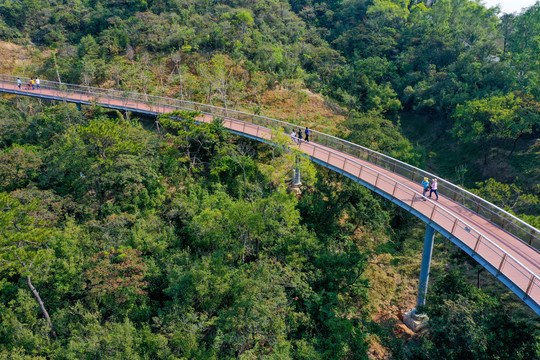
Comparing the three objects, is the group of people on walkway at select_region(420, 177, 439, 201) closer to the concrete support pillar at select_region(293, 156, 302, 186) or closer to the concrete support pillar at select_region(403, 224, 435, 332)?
the concrete support pillar at select_region(403, 224, 435, 332)

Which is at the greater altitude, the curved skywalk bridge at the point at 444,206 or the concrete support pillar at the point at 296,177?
the curved skywalk bridge at the point at 444,206

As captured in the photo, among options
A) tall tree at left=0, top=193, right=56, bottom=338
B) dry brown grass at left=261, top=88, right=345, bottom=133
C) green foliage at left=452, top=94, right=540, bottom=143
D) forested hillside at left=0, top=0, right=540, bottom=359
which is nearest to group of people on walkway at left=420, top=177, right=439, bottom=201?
forested hillside at left=0, top=0, right=540, bottom=359

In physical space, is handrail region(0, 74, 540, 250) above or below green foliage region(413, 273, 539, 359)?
above

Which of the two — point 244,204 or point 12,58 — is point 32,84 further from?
point 244,204

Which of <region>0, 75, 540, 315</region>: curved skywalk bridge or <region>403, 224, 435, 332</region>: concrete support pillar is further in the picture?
<region>403, 224, 435, 332</region>: concrete support pillar

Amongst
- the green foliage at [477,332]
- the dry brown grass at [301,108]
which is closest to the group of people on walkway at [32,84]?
the dry brown grass at [301,108]

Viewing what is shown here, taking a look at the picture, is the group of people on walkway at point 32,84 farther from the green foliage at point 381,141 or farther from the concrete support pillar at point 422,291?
the concrete support pillar at point 422,291

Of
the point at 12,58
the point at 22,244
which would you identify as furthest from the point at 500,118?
the point at 12,58

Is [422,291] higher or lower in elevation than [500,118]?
lower
